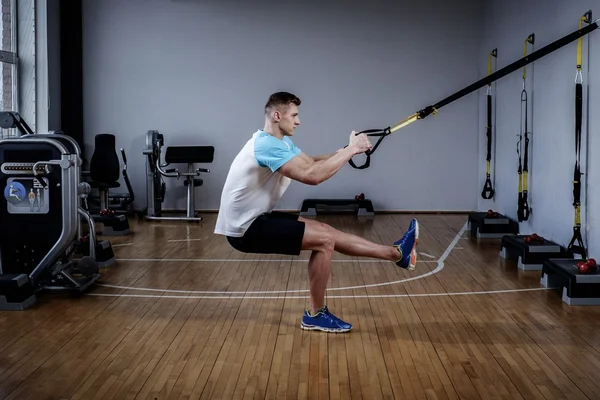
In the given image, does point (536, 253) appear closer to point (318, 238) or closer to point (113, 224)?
point (318, 238)

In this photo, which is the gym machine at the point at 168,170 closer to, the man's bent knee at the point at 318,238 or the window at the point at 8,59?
the window at the point at 8,59

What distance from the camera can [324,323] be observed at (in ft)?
11.9

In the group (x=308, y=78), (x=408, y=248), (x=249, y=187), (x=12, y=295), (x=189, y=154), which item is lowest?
(x=12, y=295)

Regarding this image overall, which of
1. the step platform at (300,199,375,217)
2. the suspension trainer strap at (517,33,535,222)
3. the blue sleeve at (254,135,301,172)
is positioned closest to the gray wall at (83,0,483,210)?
the step platform at (300,199,375,217)

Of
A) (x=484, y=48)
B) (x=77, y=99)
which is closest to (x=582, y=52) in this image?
(x=484, y=48)

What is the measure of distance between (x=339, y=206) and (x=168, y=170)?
1985 mm

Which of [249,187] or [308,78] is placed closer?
[249,187]

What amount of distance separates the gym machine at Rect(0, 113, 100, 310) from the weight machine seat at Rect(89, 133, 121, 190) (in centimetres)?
264

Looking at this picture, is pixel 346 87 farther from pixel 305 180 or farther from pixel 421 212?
pixel 305 180

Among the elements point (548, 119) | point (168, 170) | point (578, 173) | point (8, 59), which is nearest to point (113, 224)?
point (168, 170)

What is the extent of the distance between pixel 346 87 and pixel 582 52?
3882mm

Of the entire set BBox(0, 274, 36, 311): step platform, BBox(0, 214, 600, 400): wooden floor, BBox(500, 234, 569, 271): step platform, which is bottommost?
BBox(0, 214, 600, 400): wooden floor

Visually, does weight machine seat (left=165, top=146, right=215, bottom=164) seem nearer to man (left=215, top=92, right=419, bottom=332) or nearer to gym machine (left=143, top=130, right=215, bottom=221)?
gym machine (left=143, top=130, right=215, bottom=221)

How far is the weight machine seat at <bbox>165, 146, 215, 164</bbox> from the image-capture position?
26.3ft
